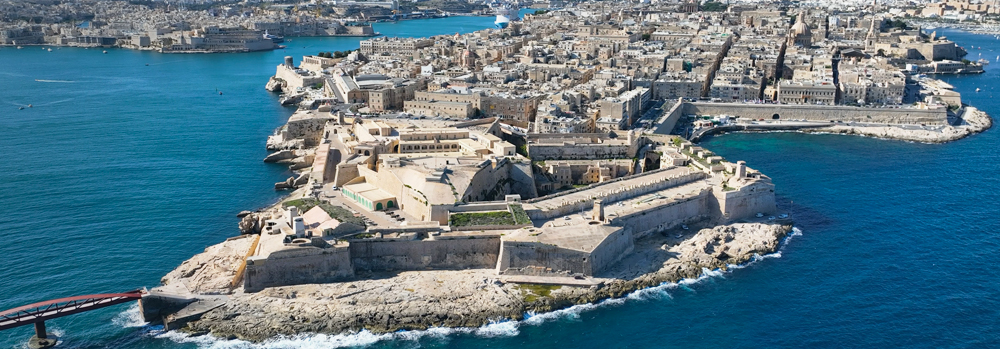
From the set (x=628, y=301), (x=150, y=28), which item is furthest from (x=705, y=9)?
(x=628, y=301)

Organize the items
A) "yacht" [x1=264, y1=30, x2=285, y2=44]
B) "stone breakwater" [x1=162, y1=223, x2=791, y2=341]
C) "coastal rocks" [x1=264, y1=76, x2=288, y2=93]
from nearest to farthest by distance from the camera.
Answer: "stone breakwater" [x1=162, y1=223, x2=791, y2=341] → "coastal rocks" [x1=264, y1=76, x2=288, y2=93] → "yacht" [x1=264, y1=30, x2=285, y2=44]

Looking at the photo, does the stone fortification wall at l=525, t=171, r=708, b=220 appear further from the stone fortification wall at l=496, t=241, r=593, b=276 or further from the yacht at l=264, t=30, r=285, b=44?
the yacht at l=264, t=30, r=285, b=44

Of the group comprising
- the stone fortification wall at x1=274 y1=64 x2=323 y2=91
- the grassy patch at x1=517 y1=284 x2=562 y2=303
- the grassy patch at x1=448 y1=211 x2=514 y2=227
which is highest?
the stone fortification wall at x1=274 y1=64 x2=323 y2=91

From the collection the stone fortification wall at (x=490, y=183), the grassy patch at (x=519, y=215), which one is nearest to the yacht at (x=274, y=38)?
the stone fortification wall at (x=490, y=183)

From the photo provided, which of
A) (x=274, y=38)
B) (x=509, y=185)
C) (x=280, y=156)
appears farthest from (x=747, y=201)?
(x=274, y=38)

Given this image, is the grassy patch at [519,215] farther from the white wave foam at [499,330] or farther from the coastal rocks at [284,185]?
the coastal rocks at [284,185]

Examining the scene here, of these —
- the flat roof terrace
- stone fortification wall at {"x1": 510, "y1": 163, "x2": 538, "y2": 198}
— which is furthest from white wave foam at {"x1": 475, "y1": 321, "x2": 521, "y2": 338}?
stone fortification wall at {"x1": 510, "y1": 163, "x2": 538, "y2": 198}

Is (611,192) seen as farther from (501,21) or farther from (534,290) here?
(501,21)

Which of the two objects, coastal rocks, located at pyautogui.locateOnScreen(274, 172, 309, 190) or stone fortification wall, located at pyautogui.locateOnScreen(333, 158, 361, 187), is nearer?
stone fortification wall, located at pyautogui.locateOnScreen(333, 158, 361, 187)
